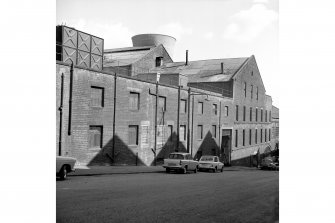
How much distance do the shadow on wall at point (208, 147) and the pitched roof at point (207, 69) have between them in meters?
1.31

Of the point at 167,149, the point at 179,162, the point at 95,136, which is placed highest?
the point at 95,136

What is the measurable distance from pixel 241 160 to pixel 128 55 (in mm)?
4198

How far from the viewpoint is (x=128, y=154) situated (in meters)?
7.68

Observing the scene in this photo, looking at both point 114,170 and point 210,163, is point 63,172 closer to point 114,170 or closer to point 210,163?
point 114,170

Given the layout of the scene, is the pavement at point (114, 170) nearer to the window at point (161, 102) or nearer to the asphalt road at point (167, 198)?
the asphalt road at point (167, 198)

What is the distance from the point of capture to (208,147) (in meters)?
7.79

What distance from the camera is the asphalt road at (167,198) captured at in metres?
5.96

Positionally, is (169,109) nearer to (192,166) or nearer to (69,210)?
(192,166)

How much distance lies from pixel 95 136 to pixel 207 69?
11.3 ft

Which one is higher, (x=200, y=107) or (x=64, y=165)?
(x=200, y=107)

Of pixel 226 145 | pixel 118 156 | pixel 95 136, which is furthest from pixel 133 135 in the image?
pixel 226 145

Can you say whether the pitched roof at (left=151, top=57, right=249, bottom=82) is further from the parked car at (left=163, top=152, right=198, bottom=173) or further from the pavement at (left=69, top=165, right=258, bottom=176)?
the pavement at (left=69, top=165, right=258, bottom=176)
